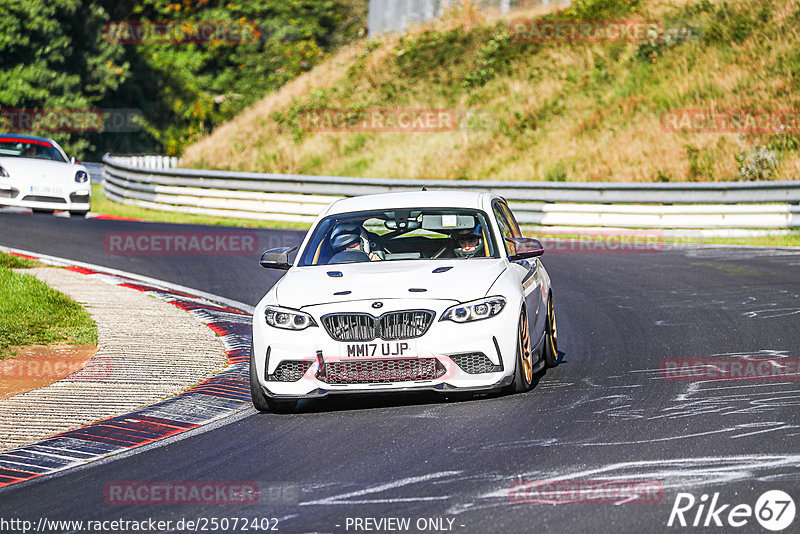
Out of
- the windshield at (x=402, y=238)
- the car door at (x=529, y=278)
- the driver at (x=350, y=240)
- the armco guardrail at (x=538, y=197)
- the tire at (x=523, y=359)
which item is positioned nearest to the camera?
the tire at (x=523, y=359)

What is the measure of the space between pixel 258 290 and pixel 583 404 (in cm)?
794

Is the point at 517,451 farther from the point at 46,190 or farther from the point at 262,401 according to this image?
the point at 46,190

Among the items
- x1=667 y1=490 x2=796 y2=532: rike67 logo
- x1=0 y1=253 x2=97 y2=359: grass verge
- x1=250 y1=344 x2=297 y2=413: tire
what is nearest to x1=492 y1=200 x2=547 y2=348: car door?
x1=250 y1=344 x2=297 y2=413: tire

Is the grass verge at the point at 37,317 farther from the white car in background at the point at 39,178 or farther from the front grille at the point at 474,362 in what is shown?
the white car in background at the point at 39,178

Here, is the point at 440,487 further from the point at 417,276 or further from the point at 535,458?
the point at 417,276

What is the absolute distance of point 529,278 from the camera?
9.62 meters

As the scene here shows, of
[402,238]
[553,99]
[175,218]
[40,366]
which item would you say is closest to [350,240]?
[402,238]

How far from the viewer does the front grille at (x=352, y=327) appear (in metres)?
8.34

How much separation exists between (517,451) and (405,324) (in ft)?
5.23

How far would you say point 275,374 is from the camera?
852 cm

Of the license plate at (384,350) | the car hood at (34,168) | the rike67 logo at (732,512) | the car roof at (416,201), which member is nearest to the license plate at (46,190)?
the car hood at (34,168)

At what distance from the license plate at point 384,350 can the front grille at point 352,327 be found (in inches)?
2.6

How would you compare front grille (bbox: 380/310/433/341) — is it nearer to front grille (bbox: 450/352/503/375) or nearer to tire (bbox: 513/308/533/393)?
front grille (bbox: 450/352/503/375)

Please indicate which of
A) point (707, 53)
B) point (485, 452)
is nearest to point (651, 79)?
point (707, 53)
